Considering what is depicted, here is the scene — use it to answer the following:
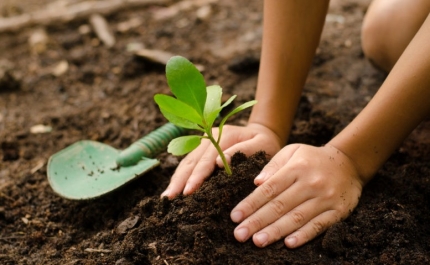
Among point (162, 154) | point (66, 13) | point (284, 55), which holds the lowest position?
point (66, 13)

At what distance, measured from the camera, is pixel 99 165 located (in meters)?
1.72

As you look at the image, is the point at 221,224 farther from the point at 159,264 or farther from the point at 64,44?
the point at 64,44

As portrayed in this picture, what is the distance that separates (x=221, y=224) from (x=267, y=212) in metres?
0.13

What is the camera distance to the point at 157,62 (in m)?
2.51

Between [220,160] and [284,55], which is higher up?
[284,55]

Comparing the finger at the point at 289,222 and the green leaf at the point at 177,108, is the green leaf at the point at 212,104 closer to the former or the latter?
the green leaf at the point at 177,108

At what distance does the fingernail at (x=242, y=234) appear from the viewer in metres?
1.26

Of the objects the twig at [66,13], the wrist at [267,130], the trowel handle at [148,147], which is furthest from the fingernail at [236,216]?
the twig at [66,13]

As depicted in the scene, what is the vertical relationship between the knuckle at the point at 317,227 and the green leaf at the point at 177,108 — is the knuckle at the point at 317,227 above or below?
below

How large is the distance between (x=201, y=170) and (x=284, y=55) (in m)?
0.50

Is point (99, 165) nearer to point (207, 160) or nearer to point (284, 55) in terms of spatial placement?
point (207, 160)

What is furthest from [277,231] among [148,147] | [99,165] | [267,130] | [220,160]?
[99,165]

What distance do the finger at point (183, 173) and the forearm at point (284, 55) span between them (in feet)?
0.74

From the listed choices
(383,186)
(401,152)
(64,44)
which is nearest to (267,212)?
(383,186)
